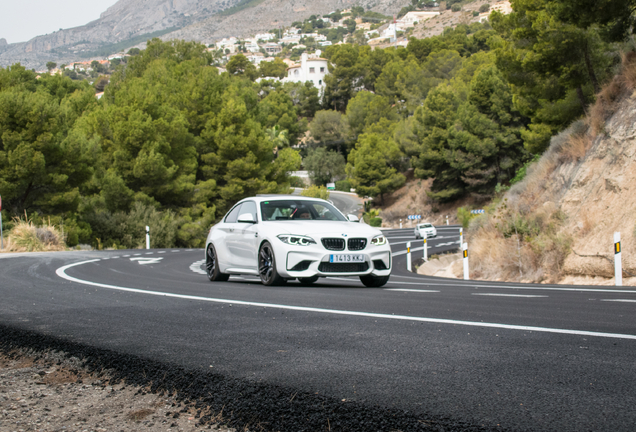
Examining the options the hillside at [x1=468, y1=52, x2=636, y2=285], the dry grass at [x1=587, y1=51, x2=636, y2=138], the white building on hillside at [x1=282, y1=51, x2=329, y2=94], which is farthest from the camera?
the white building on hillside at [x1=282, y1=51, x2=329, y2=94]

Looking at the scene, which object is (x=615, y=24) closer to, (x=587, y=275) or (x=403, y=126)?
(x=587, y=275)

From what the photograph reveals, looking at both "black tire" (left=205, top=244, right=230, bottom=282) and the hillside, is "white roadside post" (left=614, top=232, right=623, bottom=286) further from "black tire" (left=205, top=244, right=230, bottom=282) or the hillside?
"black tire" (left=205, top=244, right=230, bottom=282)

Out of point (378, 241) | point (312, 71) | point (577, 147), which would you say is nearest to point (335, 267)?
point (378, 241)

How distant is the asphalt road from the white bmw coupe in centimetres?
83

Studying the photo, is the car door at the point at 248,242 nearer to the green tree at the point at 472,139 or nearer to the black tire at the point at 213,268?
the black tire at the point at 213,268

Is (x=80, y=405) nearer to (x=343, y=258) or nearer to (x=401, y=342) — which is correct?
(x=401, y=342)

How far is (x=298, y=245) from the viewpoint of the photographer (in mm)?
10055

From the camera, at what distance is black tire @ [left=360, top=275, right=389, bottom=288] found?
10673 mm

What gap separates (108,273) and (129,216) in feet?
82.7

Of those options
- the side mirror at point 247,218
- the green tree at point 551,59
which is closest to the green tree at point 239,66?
the green tree at point 551,59

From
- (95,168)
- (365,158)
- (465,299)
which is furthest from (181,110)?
(465,299)

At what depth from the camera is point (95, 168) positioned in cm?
3859

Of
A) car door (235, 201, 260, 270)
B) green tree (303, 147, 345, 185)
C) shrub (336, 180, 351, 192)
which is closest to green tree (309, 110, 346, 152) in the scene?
green tree (303, 147, 345, 185)

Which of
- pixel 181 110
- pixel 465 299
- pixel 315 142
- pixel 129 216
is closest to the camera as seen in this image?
pixel 465 299
